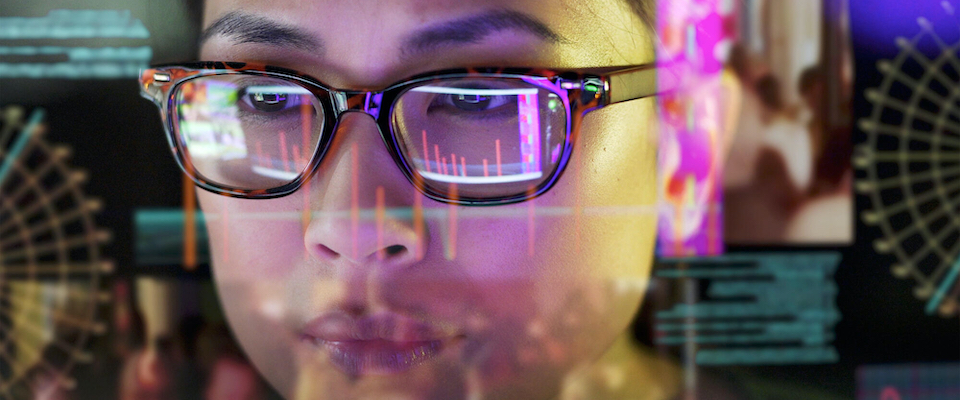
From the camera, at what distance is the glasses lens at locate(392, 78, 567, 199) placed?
1.58ft

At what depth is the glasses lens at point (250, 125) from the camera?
499 mm

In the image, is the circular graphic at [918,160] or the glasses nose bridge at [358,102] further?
the circular graphic at [918,160]

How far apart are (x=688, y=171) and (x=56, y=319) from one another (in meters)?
0.60

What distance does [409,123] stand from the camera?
490mm

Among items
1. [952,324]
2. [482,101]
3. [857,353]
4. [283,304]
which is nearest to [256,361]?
[283,304]

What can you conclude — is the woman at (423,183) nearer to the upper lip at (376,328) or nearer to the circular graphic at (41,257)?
the upper lip at (376,328)

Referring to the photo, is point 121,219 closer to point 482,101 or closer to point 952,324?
point 482,101

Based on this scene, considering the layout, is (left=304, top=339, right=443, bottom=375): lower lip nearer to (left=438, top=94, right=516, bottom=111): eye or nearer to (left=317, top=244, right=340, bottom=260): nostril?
(left=317, top=244, right=340, bottom=260): nostril

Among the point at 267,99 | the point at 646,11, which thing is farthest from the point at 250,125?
the point at 646,11

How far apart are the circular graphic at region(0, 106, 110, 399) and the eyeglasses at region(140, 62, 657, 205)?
0.13m

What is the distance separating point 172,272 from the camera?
0.55 metres

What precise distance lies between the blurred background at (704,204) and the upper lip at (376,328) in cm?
11

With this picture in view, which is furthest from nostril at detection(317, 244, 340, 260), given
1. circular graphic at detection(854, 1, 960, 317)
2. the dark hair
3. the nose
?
circular graphic at detection(854, 1, 960, 317)

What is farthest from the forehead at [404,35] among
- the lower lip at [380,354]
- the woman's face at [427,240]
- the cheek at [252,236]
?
the lower lip at [380,354]
